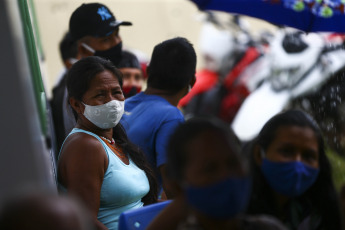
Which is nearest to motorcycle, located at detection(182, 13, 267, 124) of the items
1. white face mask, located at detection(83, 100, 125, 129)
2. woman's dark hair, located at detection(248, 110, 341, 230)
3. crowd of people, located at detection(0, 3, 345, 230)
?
crowd of people, located at detection(0, 3, 345, 230)

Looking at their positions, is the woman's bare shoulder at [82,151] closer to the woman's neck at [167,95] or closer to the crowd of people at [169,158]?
the crowd of people at [169,158]

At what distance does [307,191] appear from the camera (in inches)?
120

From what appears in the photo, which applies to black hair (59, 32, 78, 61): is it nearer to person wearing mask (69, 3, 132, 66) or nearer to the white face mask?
person wearing mask (69, 3, 132, 66)

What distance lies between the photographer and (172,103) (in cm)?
410

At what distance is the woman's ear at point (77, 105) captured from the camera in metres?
3.61

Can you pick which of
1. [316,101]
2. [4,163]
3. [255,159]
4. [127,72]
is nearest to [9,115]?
[4,163]

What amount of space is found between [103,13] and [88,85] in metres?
1.18

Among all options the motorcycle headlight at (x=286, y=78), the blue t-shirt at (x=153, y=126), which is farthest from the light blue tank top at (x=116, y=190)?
the motorcycle headlight at (x=286, y=78)

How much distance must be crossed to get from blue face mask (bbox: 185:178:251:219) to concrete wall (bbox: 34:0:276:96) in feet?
32.6

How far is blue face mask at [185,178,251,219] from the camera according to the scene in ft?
7.19

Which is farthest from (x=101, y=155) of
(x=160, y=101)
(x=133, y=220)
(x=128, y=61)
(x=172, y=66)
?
(x=128, y=61)

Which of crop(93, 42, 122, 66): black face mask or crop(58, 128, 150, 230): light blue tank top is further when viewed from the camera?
crop(93, 42, 122, 66): black face mask

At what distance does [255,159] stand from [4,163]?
41.4 inches

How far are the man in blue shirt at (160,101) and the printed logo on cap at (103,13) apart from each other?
2.03 ft
